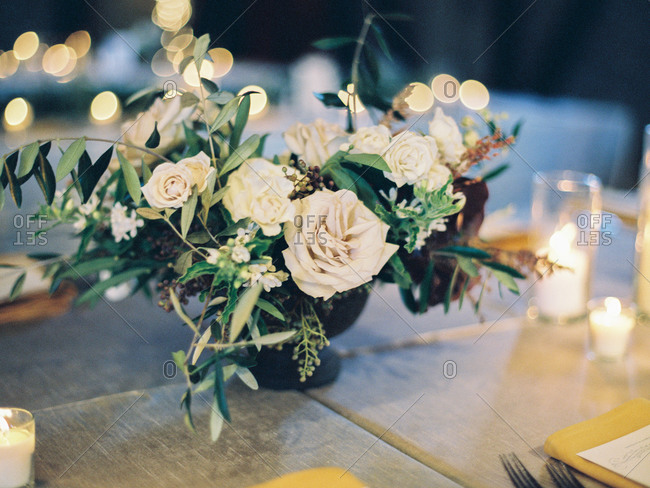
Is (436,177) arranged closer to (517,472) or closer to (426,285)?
(426,285)

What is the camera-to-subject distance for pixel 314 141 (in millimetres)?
680

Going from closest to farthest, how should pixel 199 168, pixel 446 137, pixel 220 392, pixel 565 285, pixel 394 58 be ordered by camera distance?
pixel 220 392, pixel 199 168, pixel 446 137, pixel 565 285, pixel 394 58

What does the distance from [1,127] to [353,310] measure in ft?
10.9

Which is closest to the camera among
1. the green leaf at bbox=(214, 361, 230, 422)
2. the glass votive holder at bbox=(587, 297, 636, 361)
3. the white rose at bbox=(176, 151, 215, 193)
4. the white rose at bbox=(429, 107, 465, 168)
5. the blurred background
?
the green leaf at bbox=(214, 361, 230, 422)

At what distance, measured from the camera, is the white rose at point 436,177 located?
2.13 ft

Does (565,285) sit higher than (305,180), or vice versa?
(305,180)

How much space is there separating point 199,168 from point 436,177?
258 mm

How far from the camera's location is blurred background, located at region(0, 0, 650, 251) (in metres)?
3.42

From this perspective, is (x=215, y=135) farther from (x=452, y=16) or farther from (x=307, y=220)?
(x=452, y=16)

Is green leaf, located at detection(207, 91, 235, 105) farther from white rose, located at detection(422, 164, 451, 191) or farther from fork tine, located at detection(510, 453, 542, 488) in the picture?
fork tine, located at detection(510, 453, 542, 488)

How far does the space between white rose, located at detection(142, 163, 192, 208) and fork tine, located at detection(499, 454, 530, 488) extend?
41 centimetres

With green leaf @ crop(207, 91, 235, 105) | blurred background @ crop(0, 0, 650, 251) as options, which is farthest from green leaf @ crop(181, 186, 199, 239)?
blurred background @ crop(0, 0, 650, 251)

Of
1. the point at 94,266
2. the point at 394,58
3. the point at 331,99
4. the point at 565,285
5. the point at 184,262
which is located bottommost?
the point at 394,58

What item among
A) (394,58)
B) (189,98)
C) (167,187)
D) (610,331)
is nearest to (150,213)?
(167,187)
